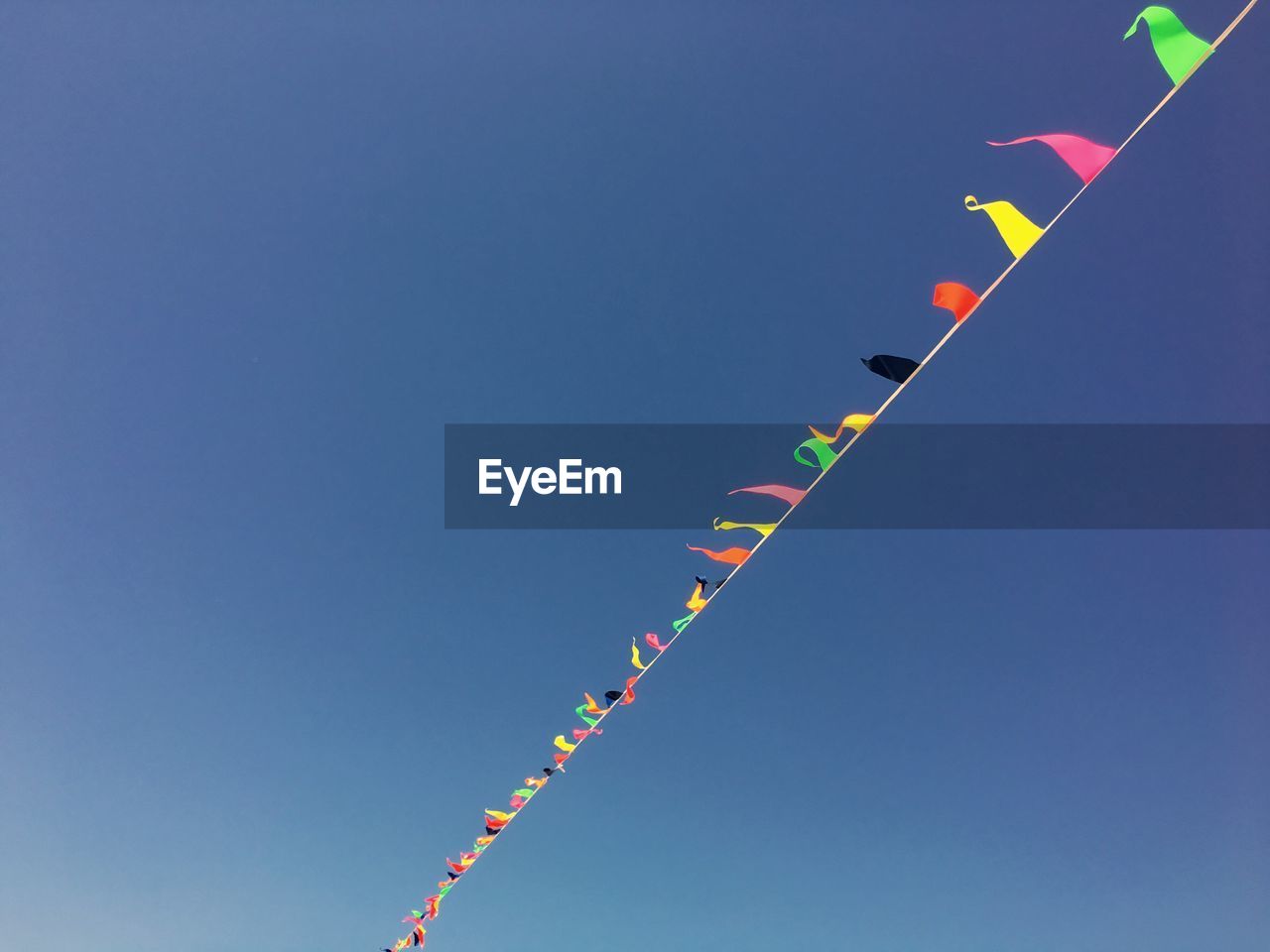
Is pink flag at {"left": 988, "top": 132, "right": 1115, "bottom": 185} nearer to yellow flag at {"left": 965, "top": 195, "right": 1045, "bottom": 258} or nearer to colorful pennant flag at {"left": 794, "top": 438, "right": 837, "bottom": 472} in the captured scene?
yellow flag at {"left": 965, "top": 195, "right": 1045, "bottom": 258}

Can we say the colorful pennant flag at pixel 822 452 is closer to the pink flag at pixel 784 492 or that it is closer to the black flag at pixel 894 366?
the pink flag at pixel 784 492

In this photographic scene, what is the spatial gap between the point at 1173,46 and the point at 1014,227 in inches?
39.7

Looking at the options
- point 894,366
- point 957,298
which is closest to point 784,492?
point 894,366

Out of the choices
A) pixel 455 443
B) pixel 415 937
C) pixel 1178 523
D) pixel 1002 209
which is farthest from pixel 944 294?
pixel 415 937

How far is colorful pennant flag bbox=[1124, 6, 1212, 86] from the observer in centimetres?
433

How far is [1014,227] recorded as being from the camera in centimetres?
470

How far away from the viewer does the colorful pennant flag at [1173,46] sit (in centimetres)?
433

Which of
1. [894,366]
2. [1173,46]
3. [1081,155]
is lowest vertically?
[894,366]

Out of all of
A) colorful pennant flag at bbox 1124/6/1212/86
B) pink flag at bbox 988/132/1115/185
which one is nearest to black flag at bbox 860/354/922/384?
pink flag at bbox 988/132/1115/185

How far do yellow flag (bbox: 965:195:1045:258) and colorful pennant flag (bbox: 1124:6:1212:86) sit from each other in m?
0.84

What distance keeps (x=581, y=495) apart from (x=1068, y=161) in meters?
6.23

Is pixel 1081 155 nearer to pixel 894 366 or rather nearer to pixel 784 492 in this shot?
pixel 894 366

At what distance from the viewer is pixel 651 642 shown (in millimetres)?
7371

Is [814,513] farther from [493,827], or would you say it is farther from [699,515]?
[493,827]
